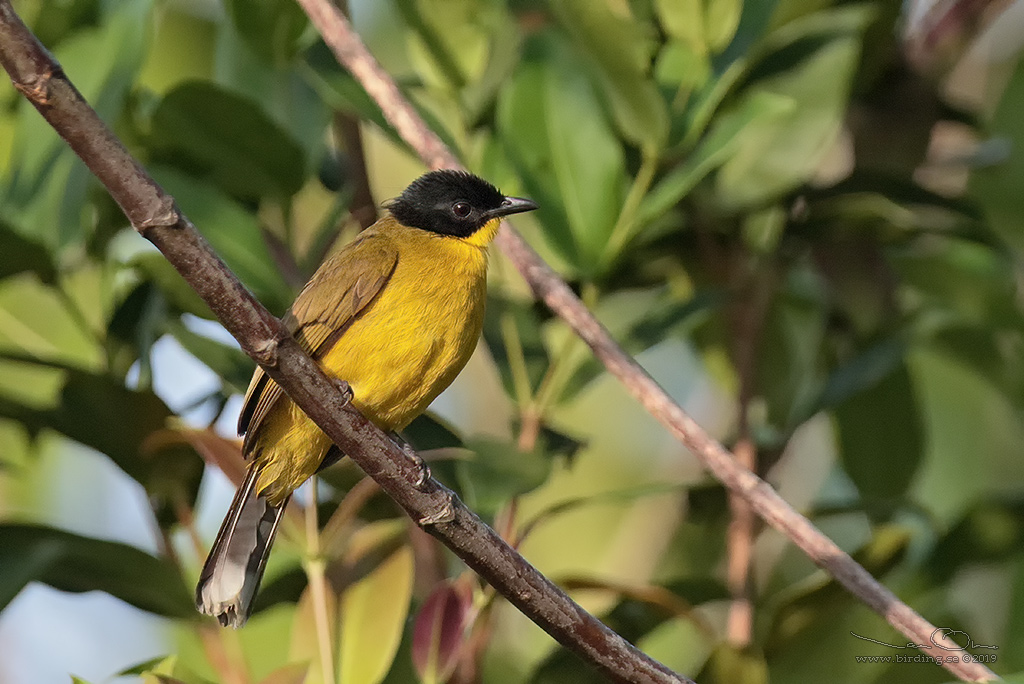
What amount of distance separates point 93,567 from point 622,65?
154cm

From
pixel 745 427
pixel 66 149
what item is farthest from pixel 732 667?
pixel 66 149

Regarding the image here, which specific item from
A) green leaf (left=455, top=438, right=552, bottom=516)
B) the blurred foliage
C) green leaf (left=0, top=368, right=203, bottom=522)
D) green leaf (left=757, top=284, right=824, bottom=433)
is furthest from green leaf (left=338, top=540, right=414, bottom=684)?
green leaf (left=757, top=284, right=824, bottom=433)

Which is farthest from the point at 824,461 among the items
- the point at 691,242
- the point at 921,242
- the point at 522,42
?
the point at 522,42

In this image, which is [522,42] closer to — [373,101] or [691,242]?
[373,101]

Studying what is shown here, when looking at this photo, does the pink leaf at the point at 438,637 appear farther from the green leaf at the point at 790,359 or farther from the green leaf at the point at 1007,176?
the green leaf at the point at 1007,176

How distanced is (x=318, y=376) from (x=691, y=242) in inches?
63.1

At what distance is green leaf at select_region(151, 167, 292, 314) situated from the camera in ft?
8.54

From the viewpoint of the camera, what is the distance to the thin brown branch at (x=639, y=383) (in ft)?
6.86

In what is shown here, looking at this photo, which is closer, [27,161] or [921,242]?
[27,161]

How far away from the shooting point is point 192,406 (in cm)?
278

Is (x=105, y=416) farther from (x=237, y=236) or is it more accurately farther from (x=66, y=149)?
(x=66, y=149)

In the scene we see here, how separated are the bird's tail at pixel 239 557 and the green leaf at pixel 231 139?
66 centimetres

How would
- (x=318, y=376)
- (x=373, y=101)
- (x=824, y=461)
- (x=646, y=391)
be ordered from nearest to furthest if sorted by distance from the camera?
1. (x=318, y=376)
2. (x=646, y=391)
3. (x=373, y=101)
4. (x=824, y=461)

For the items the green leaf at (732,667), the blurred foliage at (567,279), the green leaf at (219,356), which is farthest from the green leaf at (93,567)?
the green leaf at (732,667)
